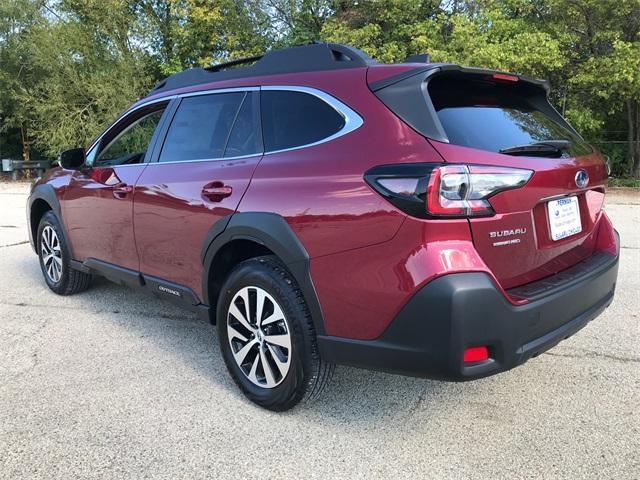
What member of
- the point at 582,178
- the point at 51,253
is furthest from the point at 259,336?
the point at 51,253

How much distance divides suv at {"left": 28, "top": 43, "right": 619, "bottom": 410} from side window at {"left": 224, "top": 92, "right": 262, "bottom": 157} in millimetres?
13

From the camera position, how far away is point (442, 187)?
227 centimetres

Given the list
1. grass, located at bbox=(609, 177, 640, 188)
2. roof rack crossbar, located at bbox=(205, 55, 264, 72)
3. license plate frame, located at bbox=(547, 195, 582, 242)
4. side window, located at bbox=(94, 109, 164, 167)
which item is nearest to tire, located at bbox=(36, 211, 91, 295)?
side window, located at bbox=(94, 109, 164, 167)

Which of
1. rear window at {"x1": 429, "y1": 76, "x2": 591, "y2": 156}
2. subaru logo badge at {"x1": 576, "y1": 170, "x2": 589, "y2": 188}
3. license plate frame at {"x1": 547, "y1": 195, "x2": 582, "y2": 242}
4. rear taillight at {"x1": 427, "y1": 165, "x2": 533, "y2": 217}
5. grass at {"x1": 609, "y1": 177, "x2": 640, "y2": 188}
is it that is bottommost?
grass at {"x1": 609, "y1": 177, "x2": 640, "y2": 188}

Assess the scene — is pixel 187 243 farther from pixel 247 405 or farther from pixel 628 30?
pixel 628 30

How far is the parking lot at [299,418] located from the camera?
2.53 meters

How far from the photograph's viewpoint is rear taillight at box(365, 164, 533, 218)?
2.27 meters

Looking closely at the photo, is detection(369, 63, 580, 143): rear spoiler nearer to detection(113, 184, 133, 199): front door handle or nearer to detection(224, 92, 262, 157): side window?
detection(224, 92, 262, 157): side window

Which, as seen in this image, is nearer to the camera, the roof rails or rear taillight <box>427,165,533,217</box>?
rear taillight <box>427,165,533,217</box>

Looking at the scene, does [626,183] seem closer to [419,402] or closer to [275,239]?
[419,402]

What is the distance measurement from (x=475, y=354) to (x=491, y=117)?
118cm

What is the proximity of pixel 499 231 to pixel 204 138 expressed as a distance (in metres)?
1.98

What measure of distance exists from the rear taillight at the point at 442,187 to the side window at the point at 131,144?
228 centimetres

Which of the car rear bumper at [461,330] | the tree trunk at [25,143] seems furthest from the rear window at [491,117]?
the tree trunk at [25,143]
